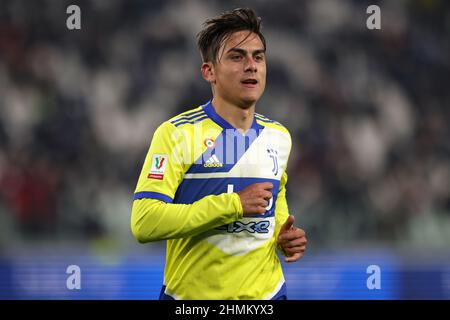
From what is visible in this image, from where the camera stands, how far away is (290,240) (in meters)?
3.27

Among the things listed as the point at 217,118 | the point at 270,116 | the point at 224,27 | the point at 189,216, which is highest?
the point at 224,27

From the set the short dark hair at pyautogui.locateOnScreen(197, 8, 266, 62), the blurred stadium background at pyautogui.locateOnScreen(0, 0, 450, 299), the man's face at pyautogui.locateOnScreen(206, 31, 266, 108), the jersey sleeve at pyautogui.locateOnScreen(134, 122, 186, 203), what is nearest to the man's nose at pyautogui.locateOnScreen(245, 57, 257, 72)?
the man's face at pyautogui.locateOnScreen(206, 31, 266, 108)

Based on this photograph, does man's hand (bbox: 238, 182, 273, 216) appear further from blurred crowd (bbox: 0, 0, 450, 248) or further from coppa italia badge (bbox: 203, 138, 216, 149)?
blurred crowd (bbox: 0, 0, 450, 248)

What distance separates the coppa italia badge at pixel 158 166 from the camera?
3.07 m

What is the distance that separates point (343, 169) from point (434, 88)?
4.93 ft

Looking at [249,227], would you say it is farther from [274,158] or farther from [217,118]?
[217,118]

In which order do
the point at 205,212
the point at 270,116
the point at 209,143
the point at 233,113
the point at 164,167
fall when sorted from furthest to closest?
the point at 270,116 < the point at 233,113 < the point at 209,143 < the point at 164,167 < the point at 205,212

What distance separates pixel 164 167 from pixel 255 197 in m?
0.41

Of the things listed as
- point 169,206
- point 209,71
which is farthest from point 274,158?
point 169,206

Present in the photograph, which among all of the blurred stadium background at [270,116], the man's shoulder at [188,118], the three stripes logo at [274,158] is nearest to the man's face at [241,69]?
the man's shoulder at [188,118]

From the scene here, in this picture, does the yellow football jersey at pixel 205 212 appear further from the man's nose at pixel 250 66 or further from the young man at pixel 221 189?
the man's nose at pixel 250 66

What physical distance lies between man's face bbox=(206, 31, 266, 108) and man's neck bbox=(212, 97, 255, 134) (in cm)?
2

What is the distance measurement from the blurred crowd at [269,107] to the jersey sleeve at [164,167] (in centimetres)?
424

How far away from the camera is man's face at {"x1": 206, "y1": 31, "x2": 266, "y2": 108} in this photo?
3234mm
